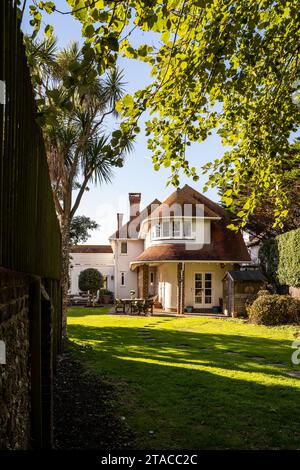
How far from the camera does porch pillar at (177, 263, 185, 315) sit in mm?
28297

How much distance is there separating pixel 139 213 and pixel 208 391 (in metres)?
35.9

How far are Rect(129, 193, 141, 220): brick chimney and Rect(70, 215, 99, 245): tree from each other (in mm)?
10553

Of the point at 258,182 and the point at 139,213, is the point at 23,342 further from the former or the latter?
the point at 139,213

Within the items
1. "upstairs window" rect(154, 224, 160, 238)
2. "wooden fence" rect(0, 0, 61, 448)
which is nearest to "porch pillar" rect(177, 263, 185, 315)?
"upstairs window" rect(154, 224, 160, 238)

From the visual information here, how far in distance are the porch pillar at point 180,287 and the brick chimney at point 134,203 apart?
16079 millimetres

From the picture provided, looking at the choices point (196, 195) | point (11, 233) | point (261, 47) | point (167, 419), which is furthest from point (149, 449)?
point (196, 195)

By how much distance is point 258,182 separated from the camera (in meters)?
8.05

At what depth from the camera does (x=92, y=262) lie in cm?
4997

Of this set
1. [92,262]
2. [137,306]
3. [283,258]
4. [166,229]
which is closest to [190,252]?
[166,229]

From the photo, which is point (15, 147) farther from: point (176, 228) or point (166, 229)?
point (166, 229)


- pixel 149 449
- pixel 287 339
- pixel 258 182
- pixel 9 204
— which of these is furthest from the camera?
pixel 287 339

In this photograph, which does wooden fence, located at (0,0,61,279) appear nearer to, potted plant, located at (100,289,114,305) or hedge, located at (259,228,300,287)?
hedge, located at (259,228,300,287)

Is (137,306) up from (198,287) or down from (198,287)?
down

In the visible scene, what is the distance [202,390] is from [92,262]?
42.2m
